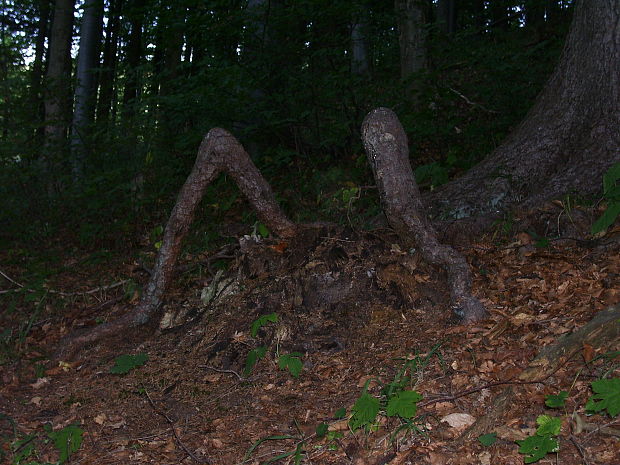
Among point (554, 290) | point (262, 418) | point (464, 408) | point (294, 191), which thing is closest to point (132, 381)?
point (262, 418)

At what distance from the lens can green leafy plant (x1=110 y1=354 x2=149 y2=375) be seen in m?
4.59

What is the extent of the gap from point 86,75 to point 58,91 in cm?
116

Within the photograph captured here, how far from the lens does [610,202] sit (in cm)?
421

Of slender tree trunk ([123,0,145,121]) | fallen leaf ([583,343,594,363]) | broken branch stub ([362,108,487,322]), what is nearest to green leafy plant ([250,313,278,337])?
broken branch stub ([362,108,487,322])

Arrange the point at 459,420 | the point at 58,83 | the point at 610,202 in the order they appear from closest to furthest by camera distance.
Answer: the point at 459,420 → the point at 610,202 → the point at 58,83

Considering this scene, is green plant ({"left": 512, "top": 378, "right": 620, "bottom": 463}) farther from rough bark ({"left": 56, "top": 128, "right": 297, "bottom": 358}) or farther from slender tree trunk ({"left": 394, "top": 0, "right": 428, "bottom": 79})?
slender tree trunk ({"left": 394, "top": 0, "right": 428, "bottom": 79})

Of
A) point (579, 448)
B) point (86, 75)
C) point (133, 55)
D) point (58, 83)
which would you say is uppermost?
point (133, 55)

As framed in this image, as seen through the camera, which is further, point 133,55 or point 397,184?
point 133,55

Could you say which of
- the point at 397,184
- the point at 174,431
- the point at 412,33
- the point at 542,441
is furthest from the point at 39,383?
the point at 412,33

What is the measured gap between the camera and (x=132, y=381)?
4531 mm

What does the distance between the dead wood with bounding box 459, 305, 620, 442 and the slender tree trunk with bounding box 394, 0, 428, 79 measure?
6.38m

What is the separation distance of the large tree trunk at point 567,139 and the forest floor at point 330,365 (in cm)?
54

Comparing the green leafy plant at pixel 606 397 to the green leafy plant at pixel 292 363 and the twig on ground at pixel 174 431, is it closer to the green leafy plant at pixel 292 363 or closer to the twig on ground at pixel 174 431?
the green leafy plant at pixel 292 363

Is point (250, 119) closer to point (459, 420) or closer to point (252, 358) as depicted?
point (252, 358)
